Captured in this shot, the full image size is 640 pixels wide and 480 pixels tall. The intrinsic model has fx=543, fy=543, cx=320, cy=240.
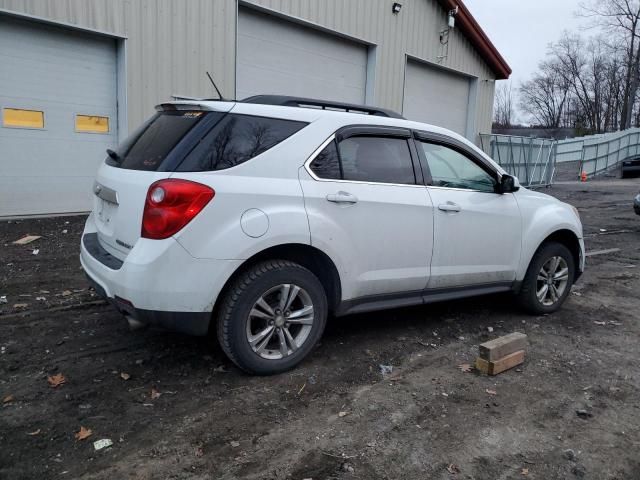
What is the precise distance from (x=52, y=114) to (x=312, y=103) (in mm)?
6210

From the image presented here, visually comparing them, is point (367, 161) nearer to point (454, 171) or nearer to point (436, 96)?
point (454, 171)

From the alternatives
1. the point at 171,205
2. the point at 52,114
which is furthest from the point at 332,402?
the point at 52,114

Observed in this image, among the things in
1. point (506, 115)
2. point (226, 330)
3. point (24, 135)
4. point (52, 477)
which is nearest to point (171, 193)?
point (226, 330)

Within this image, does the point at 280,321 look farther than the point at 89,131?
No

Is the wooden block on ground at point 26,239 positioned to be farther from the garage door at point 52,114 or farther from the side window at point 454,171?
the side window at point 454,171

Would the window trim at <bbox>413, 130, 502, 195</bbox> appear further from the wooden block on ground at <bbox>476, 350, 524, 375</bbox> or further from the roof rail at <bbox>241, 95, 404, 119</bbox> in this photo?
the wooden block on ground at <bbox>476, 350, 524, 375</bbox>

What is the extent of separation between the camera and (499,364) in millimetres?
3834

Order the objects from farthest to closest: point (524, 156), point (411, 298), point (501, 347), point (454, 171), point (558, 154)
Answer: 1. point (558, 154)
2. point (524, 156)
3. point (454, 171)
4. point (411, 298)
5. point (501, 347)

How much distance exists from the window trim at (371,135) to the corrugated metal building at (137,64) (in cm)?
642

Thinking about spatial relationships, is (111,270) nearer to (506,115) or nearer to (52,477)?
(52,477)

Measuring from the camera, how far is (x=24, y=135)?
27.5 feet

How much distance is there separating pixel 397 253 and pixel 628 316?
2.81 meters

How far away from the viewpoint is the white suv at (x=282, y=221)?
3.25 meters

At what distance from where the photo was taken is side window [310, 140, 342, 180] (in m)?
3.77
